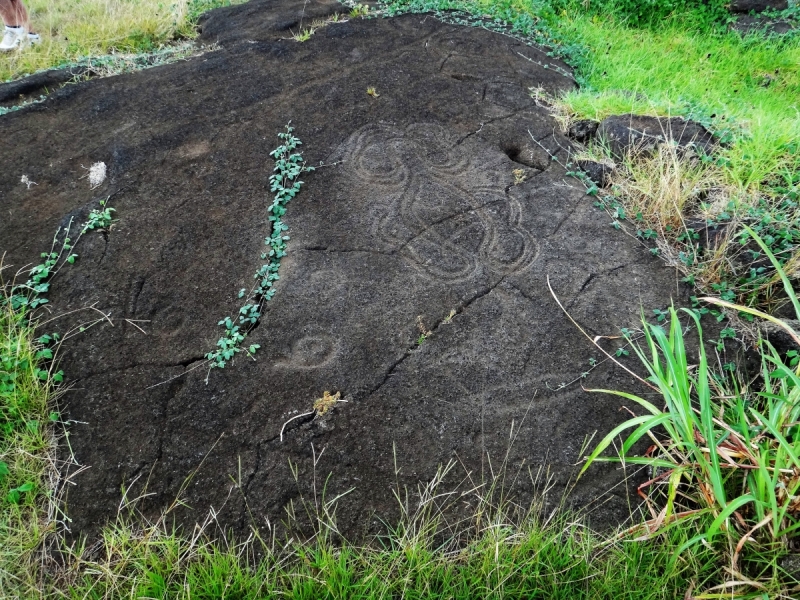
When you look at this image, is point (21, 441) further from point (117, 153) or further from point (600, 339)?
point (600, 339)

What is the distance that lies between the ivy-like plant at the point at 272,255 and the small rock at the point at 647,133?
1563 millimetres

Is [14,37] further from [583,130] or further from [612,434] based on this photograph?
[612,434]

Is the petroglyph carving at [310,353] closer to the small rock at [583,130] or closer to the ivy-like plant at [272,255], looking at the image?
the ivy-like plant at [272,255]

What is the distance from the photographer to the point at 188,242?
2477 mm

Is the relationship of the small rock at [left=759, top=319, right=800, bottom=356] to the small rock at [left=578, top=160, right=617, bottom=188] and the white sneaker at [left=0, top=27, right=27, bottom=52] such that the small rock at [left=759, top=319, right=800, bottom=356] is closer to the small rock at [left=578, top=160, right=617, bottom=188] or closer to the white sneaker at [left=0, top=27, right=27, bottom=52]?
the small rock at [left=578, top=160, right=617, bottom=188]

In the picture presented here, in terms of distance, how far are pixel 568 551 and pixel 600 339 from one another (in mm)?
847

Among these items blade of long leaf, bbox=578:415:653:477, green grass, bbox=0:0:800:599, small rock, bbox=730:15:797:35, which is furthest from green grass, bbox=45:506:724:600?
small rock, bbox=730:15:797:35

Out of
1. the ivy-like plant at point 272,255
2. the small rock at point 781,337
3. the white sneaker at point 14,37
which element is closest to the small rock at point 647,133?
the small rock at point 781,337

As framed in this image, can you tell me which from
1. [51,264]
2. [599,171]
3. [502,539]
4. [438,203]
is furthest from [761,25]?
[51,264]

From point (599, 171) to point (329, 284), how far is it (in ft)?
4.91

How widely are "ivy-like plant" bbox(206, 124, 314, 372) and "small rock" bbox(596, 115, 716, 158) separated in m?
1.56

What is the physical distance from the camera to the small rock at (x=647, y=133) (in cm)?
286

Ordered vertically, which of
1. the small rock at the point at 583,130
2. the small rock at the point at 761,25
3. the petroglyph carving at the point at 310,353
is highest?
the small rock at the point at 761,25

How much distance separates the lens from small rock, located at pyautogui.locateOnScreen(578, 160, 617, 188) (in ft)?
9.24
